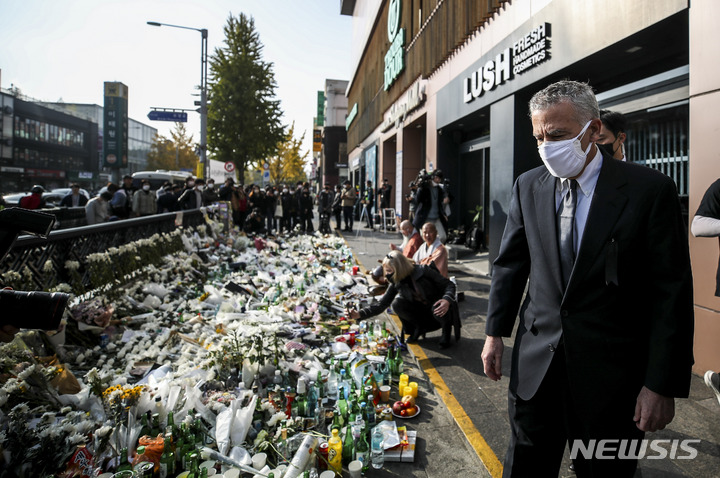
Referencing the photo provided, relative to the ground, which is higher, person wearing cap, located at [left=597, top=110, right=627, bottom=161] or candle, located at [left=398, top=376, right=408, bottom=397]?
person wearing cap, located at [left=597, top=110, right=627, bottom=161]

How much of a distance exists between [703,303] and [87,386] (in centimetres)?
530

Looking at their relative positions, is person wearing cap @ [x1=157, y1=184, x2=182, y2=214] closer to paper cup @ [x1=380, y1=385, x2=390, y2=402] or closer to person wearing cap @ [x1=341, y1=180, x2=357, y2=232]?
person wearing cap @ [x1=341, y1=180, x2=357, y2=232]

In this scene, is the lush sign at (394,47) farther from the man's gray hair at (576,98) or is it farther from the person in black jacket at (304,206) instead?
the man's gray hair at (576,98)

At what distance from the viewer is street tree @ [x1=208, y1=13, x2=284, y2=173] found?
3164 centimetres

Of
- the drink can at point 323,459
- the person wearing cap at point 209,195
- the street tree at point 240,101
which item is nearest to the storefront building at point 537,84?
the drink can at point 323,459

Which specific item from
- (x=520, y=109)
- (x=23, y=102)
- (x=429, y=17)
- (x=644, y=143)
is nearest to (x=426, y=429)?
(x=644, y=143)

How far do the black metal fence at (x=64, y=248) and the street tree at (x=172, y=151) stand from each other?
6372 centimetres

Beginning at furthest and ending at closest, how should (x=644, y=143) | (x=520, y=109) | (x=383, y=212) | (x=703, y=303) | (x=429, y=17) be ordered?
(x=383, y=212)
(x=429, y=17)
(x=520, y=109)
(x=644, y=143)
(x=703, y=303)

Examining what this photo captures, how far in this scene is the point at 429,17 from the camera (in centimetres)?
1261

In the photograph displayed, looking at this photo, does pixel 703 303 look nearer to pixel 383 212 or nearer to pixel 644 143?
pixel 644 143

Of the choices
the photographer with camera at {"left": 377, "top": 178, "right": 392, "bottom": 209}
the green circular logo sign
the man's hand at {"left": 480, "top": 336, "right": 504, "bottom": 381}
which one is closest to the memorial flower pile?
the man's hand at {"left": 480, "top": 336, "right": 504, "bottom": 381}

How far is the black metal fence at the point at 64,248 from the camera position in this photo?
4.82 metres

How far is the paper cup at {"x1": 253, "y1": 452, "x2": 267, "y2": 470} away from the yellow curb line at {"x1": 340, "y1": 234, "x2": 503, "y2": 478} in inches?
54.4

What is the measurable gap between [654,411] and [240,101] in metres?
33.0
